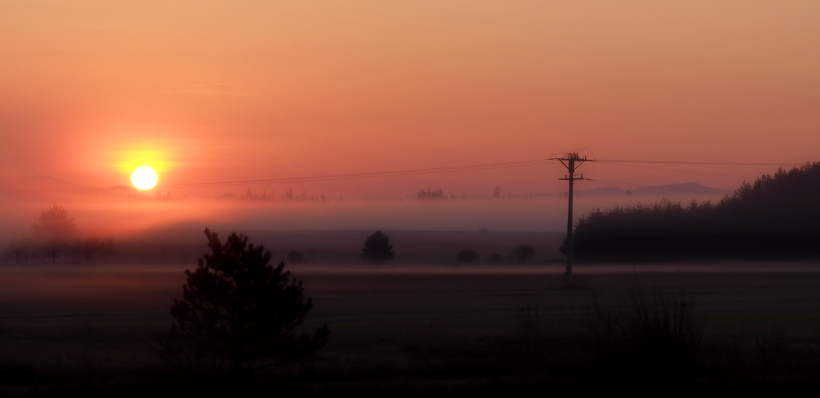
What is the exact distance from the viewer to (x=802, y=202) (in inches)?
2505

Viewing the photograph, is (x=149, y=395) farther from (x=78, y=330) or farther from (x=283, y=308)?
(x=78, y=330)

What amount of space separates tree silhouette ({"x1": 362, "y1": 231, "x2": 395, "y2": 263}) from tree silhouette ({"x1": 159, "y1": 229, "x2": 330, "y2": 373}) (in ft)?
214

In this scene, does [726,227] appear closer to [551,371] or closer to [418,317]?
[418,317]

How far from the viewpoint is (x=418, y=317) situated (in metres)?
28.8

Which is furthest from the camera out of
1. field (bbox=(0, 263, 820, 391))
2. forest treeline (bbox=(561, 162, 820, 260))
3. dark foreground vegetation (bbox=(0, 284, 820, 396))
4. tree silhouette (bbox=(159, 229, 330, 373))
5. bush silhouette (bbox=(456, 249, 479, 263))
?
bush silhouette (bbox=(456, 249, 479, 263))

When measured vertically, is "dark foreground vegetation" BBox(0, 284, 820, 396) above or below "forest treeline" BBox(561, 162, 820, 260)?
below

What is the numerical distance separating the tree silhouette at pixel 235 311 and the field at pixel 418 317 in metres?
1.48

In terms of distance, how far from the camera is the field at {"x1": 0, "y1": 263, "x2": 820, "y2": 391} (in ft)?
51.6

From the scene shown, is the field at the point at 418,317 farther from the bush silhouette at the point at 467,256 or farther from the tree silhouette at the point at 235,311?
the bush silhouette at the point at 467,256

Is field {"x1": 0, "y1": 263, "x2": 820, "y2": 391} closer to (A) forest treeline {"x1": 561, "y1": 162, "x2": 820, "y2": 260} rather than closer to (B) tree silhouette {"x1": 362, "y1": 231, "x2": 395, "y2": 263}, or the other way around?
(A) forest treeline {"x1": 561, "y1": 162, "x2": 820, "y2": 260}

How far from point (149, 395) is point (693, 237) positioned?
60.0m

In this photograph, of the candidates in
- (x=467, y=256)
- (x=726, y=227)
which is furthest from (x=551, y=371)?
(x=467, y=256)

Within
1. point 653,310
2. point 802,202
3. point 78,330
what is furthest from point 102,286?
point 802,202

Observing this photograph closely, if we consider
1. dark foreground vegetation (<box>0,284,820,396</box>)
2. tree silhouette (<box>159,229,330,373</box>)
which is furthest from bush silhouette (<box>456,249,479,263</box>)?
tree silhouette (<box>159,229,330,373</box>)
